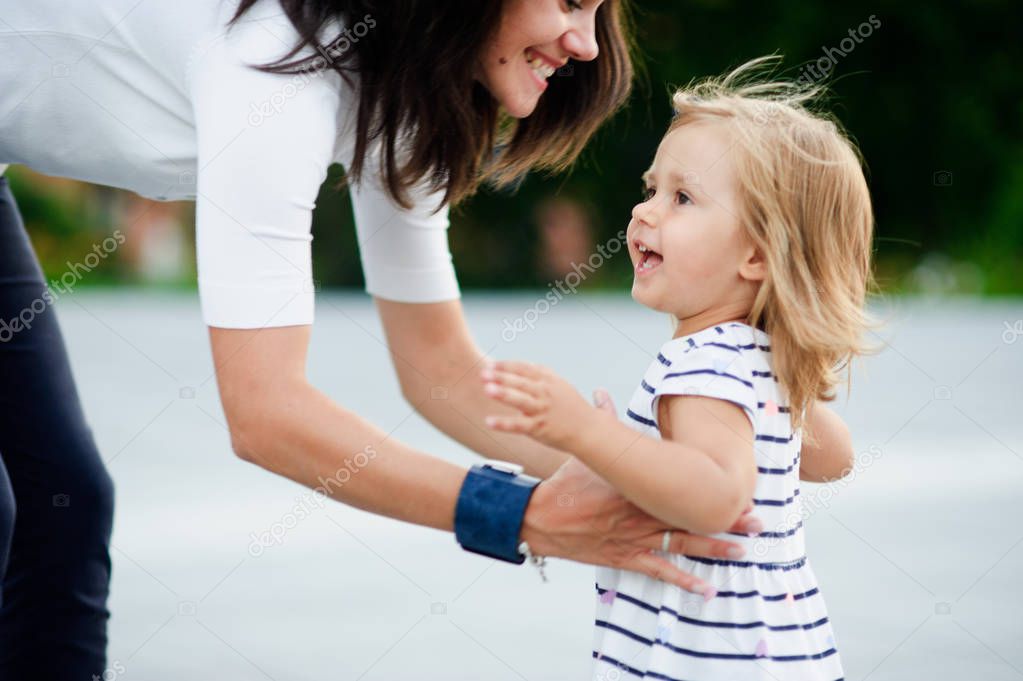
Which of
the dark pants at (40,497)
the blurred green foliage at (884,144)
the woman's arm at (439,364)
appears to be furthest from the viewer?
the blurred green foliage at (884,144)

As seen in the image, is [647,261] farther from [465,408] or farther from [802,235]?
[465,408]

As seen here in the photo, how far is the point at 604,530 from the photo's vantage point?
1606 millimetres

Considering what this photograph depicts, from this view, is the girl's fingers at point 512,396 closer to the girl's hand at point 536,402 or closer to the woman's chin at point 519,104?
the girl's hand at point 536,402

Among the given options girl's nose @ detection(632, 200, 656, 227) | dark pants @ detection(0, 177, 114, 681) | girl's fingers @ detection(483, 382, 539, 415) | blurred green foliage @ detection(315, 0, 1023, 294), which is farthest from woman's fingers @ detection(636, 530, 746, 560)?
blurred green foliage @ detection(315, 0, 1023, 294)

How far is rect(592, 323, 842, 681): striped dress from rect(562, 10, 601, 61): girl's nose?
0.47 m

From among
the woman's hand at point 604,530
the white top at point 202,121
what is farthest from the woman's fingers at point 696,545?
the white top at point 202,121

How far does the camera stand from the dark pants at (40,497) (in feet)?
6.77

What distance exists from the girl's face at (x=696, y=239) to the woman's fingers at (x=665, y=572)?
318 mm

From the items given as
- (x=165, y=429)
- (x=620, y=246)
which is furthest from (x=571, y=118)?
(x=620, y=246)

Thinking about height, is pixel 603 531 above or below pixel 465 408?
above

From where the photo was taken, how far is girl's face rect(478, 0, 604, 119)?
1789mm

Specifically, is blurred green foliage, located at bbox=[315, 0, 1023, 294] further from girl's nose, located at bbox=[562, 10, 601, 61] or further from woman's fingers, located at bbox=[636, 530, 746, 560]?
woman's fingers, located at bbox=[636, 530, 746, 560]

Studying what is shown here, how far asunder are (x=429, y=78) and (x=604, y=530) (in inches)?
25.8

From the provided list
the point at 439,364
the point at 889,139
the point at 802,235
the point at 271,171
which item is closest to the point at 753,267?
the point at 802,235
